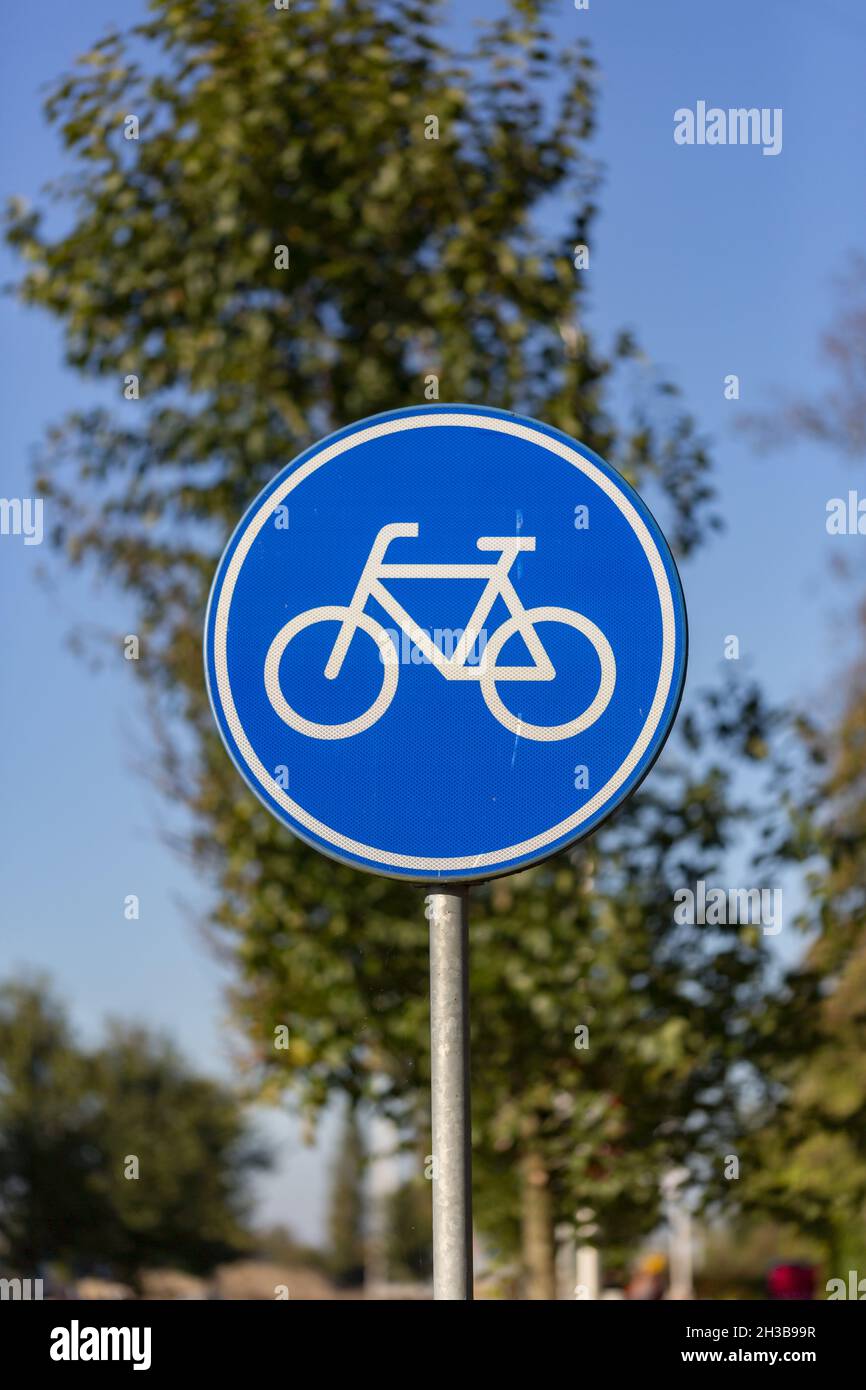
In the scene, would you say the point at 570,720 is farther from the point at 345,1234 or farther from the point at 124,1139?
the point at 345,1234

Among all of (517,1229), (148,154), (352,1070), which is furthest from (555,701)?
(517,1229)

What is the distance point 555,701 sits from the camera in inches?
90.9

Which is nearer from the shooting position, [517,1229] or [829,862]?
[829,862]

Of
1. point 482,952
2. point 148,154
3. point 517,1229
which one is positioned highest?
point 148,154

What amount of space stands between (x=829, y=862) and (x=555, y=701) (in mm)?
4012

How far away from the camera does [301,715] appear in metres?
2.32

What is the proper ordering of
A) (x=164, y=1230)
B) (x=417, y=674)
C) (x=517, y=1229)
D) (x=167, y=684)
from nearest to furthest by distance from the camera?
(x=417, y=674) → (x=167, y=684) → (x=517, y=1229) → (x=164, y=1230)

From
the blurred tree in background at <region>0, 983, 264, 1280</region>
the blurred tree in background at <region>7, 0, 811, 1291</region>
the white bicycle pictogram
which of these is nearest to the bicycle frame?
the white bicycle pictogram

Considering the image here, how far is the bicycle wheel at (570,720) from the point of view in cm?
230

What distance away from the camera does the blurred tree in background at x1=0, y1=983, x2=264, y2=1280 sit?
80.6ft

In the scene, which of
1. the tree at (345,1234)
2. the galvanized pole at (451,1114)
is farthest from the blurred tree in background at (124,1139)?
the tree at (345,1234)

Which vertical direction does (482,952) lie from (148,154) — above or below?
below

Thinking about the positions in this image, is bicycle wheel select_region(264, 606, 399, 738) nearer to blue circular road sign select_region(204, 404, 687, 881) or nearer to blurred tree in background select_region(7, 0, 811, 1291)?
blue circular road sign select_region(204, 404, 687, 881)

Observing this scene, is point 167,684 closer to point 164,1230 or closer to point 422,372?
point 422,372
